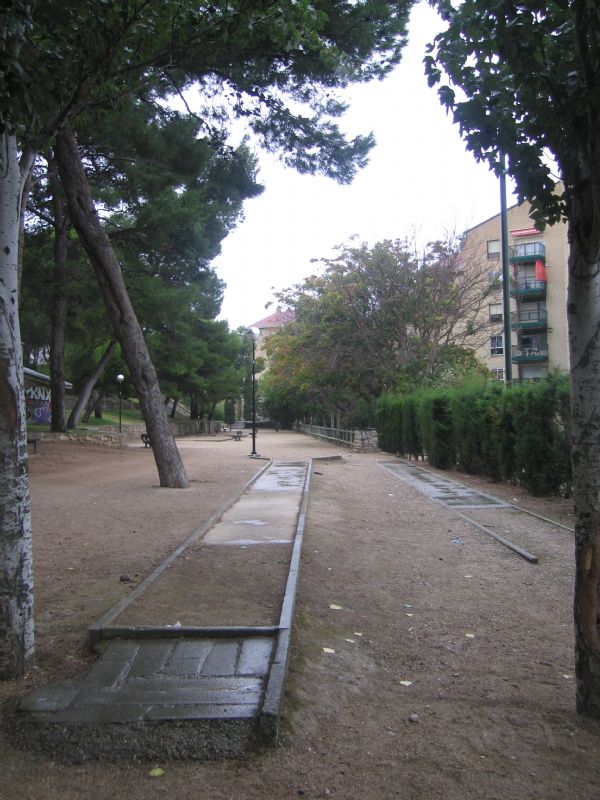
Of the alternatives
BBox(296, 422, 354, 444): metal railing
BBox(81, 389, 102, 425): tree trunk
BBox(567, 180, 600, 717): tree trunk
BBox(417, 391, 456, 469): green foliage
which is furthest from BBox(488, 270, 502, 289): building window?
BBox(81, 389, 102, 425): tree trunk

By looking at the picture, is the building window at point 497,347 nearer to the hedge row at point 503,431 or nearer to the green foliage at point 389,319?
the green foliage at point 389,319

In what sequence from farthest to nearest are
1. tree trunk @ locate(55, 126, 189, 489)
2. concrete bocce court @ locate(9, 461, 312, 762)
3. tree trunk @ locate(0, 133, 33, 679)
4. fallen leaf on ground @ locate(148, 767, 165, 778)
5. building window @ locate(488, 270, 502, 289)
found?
building window @ locate(488, 270, 502, 289)
tree trunk @ locate(55, 126, 189, 489)
tree trunk @ locate(0, 133, 33, 679)
concrete bocce court @ locate(9, 461, 312, 762)
fallen leaf on ground @ locate(148, 767, 165, 778)

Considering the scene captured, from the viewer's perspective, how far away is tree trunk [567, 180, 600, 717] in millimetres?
3227

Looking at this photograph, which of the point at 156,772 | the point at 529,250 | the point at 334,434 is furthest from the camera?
the point at 529,250

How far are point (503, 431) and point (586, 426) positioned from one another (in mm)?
10865

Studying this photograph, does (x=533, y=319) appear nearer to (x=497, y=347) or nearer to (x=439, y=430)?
(x=497, y=347)

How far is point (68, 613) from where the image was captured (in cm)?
484

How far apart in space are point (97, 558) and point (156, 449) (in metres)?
6.71

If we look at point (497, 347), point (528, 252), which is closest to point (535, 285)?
point (528, 252)

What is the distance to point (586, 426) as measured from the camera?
3.33 m

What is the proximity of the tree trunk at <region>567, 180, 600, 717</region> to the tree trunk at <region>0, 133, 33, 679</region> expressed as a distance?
10.3 feet

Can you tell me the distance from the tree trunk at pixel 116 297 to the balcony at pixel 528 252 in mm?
35214

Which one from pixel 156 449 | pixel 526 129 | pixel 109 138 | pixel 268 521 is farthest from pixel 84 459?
pixel 526 129

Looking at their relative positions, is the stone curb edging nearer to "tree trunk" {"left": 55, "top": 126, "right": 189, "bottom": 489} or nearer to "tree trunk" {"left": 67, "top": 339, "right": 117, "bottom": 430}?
"tree trunk" {"left": 55, "top": 126, "right": 189, "bottom": 489}
